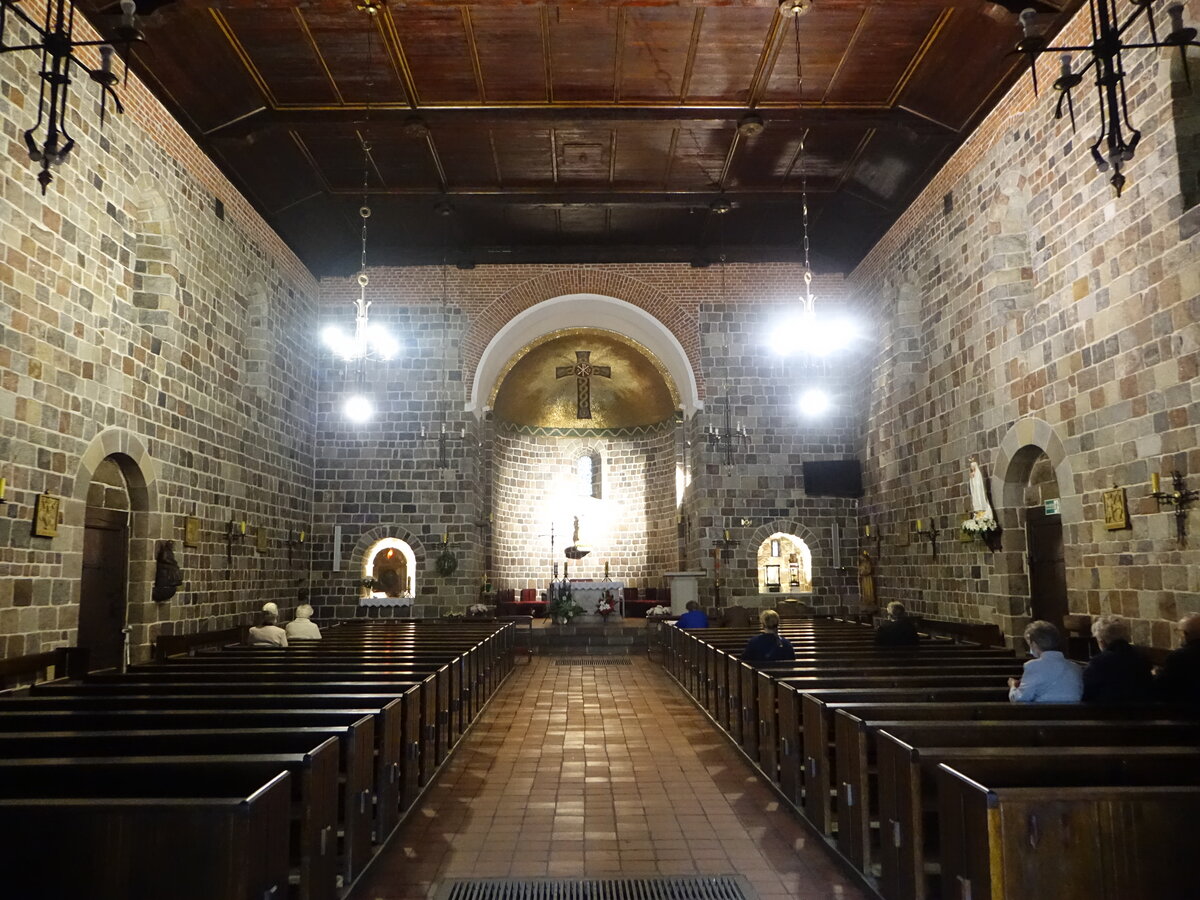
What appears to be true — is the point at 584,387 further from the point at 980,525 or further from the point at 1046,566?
the point at 1046,566

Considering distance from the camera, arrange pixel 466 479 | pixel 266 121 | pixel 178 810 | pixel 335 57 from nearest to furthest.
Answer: pixel 178 810 → pixel 335 57 → pixel 266 121 → pixel 466 479

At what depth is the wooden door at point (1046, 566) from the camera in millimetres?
10055

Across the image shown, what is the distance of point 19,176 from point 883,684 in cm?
897

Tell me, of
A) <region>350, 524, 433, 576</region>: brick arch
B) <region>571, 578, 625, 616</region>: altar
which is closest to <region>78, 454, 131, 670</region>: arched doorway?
<region>350, 524, 433, 576</region>: brick arch

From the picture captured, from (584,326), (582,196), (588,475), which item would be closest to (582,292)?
(584,326)

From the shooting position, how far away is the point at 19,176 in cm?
785

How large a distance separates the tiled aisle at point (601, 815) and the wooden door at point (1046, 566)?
4.68 m

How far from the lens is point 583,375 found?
71.4ft

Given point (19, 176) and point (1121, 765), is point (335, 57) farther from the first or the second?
point (1121, 765)

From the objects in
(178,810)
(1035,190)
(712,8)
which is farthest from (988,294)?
(178,810)

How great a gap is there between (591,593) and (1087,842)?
15835 millimetres

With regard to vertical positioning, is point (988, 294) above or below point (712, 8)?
below

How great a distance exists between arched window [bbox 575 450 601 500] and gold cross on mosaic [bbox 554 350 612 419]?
1.14 metres

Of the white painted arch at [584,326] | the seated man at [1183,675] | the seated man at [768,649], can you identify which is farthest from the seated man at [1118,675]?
the white painted arch at [584,326]
